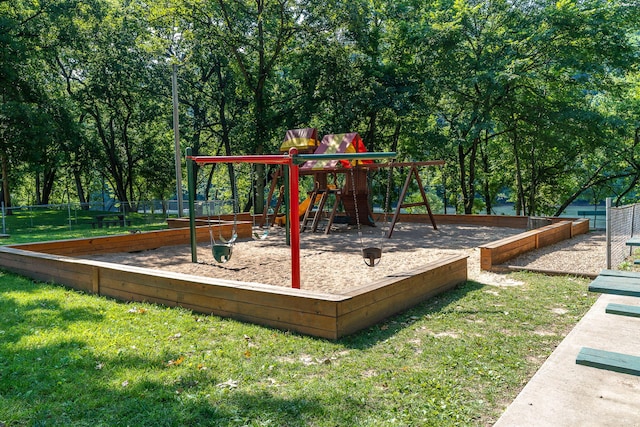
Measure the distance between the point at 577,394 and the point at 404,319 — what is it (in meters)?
2.50

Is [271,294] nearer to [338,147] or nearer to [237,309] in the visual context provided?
[237,309]

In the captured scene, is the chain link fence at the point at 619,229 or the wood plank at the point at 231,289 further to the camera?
the chain link fence at the point at 619,229

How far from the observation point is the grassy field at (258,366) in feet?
10.4

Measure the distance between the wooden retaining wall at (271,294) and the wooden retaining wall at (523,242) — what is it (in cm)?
125

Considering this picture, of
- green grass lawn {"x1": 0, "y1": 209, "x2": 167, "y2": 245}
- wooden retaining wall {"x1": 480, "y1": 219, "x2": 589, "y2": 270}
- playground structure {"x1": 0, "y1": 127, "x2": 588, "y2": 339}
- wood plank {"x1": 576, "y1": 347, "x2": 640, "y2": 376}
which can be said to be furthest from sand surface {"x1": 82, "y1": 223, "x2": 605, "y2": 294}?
green grass lawn {"x1": 0, "y1": 209, "x2": 167, "y2": 245}

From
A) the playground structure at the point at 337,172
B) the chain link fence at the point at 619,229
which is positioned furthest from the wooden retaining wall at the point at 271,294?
the playground structure at the point at 337,172

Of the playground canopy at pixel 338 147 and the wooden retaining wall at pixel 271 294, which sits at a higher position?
the playground canopy at pixel 338 147

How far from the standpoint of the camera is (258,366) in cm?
403

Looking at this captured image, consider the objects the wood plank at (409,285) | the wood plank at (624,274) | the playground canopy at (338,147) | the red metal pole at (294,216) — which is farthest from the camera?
the playground canopy at (338,147)

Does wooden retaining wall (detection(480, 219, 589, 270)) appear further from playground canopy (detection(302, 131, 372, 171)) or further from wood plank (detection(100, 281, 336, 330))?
playground canopy (detection(302, 131, 372, 171))

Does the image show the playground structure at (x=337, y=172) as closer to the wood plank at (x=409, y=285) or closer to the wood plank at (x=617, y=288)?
the wood plank at (x=409, y=285)

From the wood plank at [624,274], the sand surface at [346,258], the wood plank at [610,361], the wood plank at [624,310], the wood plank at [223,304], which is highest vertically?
the wood plank at [624,274]

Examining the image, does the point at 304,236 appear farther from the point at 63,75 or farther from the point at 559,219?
the point at 63,75

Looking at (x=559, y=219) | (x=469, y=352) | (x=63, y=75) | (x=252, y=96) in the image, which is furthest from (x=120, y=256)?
(x=63, y=75)
